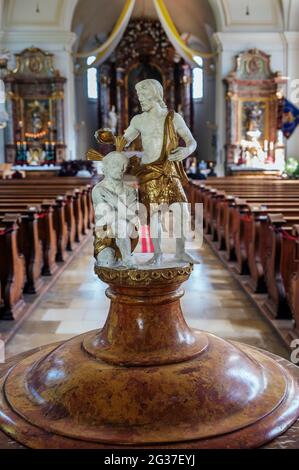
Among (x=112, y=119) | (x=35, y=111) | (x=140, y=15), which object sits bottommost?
(x=112, y=119)

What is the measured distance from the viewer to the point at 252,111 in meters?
19.4

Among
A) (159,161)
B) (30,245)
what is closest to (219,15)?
(30,245)

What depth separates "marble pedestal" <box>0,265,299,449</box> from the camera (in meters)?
1.18

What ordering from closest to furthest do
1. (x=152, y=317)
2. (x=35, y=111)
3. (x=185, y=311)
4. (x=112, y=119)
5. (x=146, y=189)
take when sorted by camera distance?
1. (x=152, y=317)
2. (x=146, y=189)
3. (x=185, y=311)
4. (x=35, y=111)
5. (x=112, y=119)

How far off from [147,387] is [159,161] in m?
0.60

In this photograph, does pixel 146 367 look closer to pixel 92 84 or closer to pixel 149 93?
pixel 149 93

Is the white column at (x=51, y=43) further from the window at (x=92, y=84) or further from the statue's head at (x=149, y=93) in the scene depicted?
the statue's head at (x=149, y=93)

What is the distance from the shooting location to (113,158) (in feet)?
4.83

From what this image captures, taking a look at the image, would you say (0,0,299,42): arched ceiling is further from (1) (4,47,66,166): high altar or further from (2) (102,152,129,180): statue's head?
(2) (102,152,129,180): statue's head

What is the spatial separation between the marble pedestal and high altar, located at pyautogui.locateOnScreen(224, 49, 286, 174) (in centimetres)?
1758

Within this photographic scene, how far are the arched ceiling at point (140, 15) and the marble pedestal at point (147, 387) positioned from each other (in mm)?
20717

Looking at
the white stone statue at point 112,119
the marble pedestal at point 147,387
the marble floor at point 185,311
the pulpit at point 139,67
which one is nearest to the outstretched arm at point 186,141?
the marble pedestal at point 147,387

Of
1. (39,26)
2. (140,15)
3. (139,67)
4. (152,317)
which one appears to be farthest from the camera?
(139,67)
